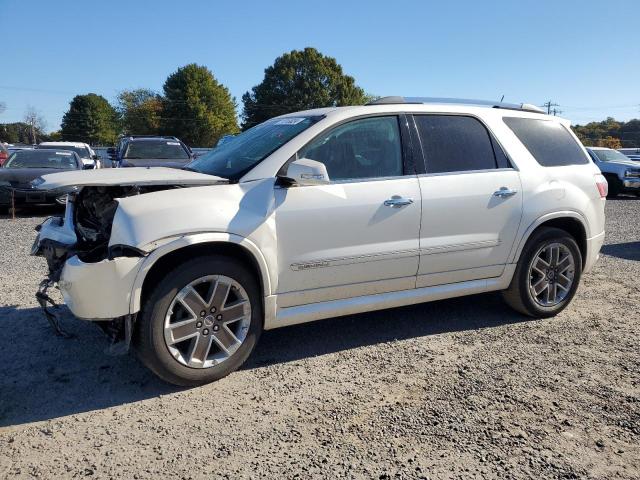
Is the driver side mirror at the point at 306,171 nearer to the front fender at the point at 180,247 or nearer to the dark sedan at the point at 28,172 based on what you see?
the front fender at the point at 180,247

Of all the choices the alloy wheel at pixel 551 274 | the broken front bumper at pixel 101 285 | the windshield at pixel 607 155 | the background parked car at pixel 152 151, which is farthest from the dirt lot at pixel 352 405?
the windshield at pixel 607 155

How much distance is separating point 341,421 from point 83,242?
7.09ft

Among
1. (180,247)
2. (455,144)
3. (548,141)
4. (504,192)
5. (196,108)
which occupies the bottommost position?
(180,247)

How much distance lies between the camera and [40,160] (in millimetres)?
11750

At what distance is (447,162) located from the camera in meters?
4.11

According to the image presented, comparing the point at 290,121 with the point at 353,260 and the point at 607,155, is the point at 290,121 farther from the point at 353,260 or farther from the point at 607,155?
the point at 607,155

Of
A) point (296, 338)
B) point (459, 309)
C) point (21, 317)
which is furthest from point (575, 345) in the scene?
point (21, 317)

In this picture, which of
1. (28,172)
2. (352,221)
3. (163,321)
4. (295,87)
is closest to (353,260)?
(352,221)

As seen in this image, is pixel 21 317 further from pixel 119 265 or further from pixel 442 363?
pixel 442 363

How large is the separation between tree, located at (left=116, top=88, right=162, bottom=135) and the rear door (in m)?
72.5

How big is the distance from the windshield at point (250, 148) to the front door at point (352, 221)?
0.25 metres

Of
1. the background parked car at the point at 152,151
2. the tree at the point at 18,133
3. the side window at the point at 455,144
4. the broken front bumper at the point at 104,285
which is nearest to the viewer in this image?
the broken front bumper at the point at 104,285

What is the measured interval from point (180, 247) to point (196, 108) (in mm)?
68876

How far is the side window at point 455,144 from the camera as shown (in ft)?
13.4
